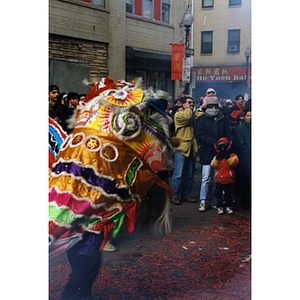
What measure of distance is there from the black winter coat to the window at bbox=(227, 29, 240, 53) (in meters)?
0.90

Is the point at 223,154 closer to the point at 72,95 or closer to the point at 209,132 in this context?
the point at 209,132

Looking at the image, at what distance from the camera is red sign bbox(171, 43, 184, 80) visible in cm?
247

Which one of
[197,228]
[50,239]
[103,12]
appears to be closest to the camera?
[50,239]

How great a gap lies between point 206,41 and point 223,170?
1.38 metres

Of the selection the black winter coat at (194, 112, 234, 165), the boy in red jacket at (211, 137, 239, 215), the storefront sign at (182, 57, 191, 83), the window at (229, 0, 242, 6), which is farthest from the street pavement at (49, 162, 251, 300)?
the window at (229, 0, 242, 6)

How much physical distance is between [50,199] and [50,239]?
21 centimetres

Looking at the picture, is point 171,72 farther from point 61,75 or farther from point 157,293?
point 157,293

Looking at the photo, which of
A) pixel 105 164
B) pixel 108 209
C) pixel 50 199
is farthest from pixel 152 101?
pixel 50 199

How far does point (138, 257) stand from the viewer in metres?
2.28

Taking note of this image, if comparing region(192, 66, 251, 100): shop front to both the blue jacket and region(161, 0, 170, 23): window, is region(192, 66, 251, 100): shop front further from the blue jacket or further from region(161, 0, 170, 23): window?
region(161, 0, 170, 23): window

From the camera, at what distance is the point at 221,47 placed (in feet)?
8.07

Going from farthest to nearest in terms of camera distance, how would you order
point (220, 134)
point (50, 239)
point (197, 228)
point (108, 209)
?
point (220, 134), point (197, 228), point (108, 209), point (50, 239)

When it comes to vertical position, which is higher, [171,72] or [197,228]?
[171,72]

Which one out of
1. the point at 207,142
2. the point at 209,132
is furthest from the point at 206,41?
the point at 207,142
